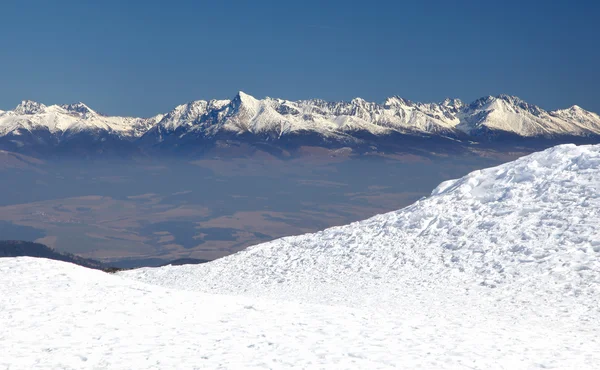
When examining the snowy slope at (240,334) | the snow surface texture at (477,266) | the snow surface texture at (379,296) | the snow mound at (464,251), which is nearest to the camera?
the snowy slope at (240,334)

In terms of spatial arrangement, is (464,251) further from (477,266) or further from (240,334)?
(240,334)

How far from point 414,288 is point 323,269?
26.2 ft

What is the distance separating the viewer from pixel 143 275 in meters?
43.6

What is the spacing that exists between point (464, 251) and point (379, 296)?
8.60 meters

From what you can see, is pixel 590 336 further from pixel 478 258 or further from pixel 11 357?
pixel 11 357

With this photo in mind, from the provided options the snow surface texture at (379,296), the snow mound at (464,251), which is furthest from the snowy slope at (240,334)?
the snow mound at (464,251)

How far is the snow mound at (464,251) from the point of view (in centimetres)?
2973

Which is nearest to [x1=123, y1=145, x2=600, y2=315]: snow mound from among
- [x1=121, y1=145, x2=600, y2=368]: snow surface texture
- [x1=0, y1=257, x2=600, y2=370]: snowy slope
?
[x1=121, y1=145, x2=600, y2=368]: snow surface texture

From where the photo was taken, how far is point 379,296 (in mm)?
29219

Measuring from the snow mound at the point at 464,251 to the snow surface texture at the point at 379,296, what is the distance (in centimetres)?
13

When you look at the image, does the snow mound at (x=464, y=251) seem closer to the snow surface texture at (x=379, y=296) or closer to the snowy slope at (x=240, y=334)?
the snow surface texture at (x=379, y=296)

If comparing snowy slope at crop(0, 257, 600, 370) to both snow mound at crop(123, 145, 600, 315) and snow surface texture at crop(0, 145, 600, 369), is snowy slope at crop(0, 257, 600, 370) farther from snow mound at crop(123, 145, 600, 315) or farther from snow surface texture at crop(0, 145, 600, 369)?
snow mound at crop(123, 145, 600, 315)

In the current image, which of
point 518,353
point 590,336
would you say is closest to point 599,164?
point 590,336

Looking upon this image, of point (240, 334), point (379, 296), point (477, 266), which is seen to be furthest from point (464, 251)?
point (240, 334)
